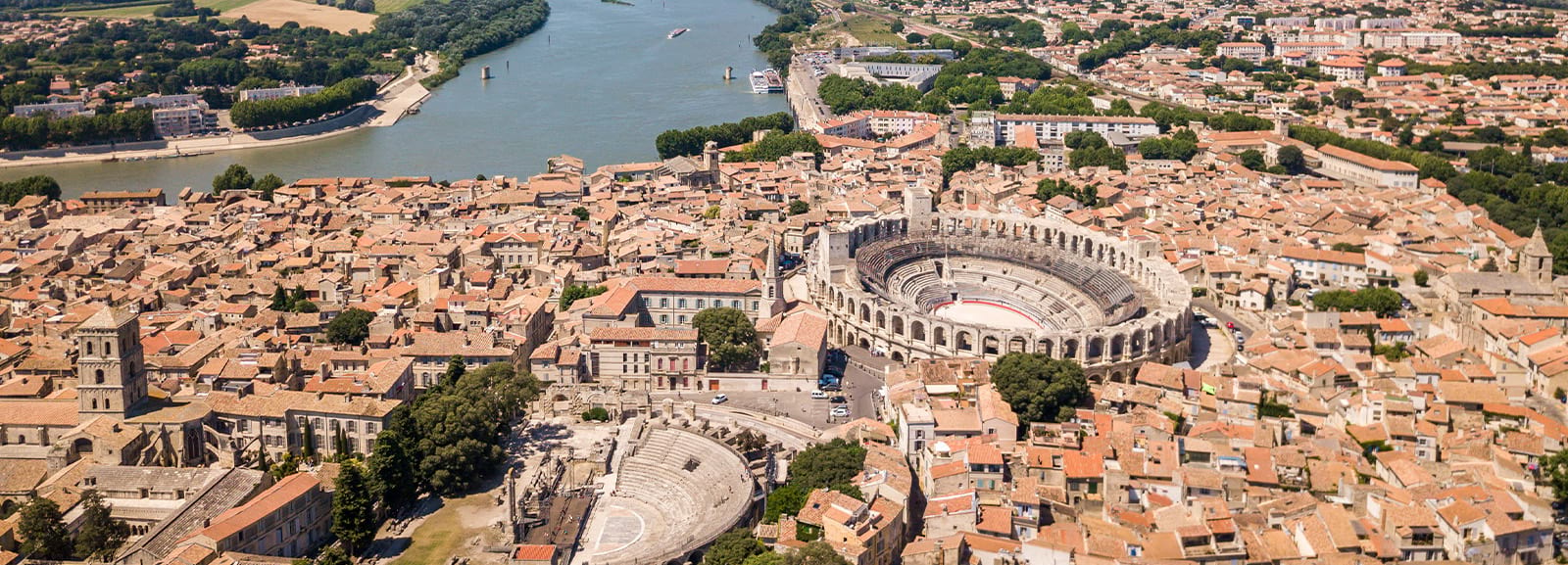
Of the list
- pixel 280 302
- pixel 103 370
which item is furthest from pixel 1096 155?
pixel 103 370

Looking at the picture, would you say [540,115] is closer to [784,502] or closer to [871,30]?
[871,30]

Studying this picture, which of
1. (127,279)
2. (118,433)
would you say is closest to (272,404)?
(118,433)

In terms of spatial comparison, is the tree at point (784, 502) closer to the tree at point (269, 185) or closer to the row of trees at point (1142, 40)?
the tree at point (269, 185)

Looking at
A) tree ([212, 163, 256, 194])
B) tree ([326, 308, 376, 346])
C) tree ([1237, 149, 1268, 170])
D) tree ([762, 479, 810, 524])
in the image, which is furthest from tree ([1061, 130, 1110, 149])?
tree ([762, 479, 810, 524])

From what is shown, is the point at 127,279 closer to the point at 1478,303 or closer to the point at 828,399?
the point at 828,399

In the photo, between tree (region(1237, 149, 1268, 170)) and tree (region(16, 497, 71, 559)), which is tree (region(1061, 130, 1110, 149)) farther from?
tree (region(16, 497, 71, 559))

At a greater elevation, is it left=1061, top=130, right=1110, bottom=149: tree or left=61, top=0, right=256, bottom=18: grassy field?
left=61, top=0, right=256, bottom=18: grassy field
